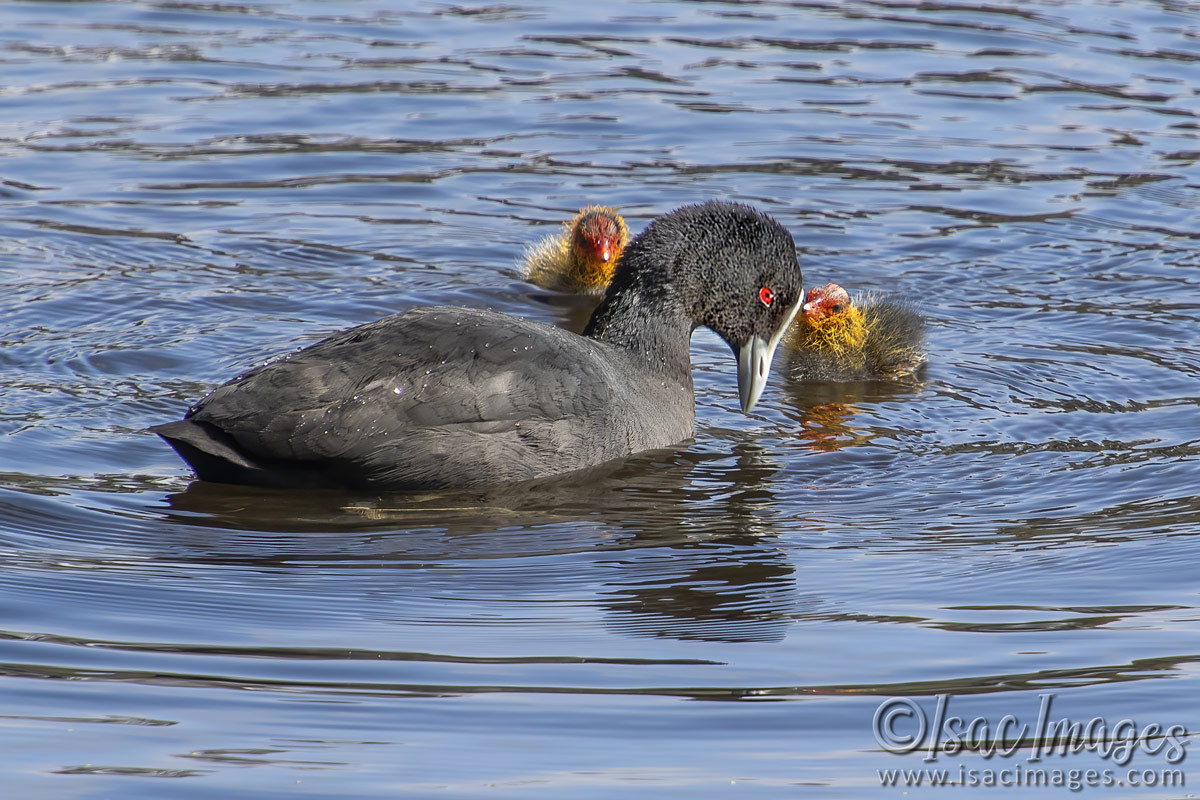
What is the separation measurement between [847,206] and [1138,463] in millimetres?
4165

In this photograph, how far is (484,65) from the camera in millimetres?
12828

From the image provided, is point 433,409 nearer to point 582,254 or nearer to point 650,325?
point 650,325

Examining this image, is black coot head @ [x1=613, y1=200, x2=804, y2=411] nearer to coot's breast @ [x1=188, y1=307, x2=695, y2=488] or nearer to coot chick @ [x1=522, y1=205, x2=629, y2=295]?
coot's breast @ [x1=188, y1=307, x2=695, y2=488]

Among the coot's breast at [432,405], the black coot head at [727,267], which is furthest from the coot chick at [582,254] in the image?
the coot's breast at [432,405]

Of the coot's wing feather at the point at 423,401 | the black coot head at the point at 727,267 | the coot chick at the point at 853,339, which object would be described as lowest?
the coot chick at the point at 853,339

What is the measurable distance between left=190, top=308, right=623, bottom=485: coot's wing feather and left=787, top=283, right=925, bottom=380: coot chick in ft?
6.93

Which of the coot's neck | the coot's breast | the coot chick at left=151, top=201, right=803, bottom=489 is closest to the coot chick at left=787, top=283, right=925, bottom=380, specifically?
the coot's neck

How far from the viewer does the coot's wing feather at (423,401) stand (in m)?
5.61

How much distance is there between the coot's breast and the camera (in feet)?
18.4

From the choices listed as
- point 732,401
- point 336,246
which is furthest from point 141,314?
point 732,401

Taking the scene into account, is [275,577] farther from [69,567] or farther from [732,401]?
[732,401]

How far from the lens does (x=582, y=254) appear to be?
884cm

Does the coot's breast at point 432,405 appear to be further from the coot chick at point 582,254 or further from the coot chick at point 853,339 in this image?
the coot chick at point 582,254

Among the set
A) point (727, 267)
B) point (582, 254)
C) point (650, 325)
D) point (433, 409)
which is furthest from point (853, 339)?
point (433, 409)
